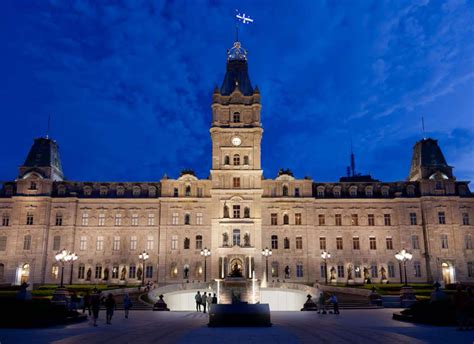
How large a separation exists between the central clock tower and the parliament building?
0.51ft

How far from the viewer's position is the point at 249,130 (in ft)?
233

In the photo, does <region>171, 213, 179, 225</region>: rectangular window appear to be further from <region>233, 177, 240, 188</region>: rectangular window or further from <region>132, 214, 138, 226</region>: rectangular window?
<region>233, 177, 240, 188</region>: rectangular window

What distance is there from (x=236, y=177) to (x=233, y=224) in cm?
729

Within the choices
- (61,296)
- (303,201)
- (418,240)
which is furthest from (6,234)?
(418,240)

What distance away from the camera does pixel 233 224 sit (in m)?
67.2

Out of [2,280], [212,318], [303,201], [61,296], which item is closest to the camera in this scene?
[212,318]

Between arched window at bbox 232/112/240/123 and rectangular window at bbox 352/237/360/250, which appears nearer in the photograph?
rectangular window at bbox 352/237/360/250

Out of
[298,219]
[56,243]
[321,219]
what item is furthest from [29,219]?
[321,219]

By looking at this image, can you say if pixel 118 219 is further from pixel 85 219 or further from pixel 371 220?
pixel 371 220

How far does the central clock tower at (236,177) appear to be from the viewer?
66.4 metres

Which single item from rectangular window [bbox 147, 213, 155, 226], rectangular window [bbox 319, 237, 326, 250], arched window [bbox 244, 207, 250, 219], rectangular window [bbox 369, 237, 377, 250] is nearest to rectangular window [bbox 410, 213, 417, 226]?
rectangular window [bbox 369, 237, 377, 250]

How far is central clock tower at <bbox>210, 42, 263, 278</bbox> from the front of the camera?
66375 mm

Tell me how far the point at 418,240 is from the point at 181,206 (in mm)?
36761

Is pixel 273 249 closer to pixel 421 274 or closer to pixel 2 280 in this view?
pixel 421 274
